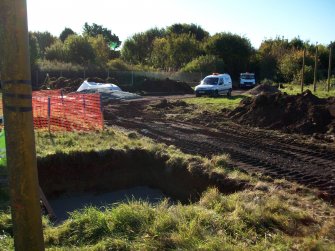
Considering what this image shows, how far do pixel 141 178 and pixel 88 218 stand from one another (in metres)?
5.54

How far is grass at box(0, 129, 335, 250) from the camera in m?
4.41

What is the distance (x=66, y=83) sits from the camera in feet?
125

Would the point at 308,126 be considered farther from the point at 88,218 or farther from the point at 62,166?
the point at 88,218

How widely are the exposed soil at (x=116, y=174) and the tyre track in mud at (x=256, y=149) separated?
4.70 feet

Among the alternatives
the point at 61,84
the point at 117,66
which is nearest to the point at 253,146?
the point at 61,84

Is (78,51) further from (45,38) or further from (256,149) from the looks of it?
(256,149)

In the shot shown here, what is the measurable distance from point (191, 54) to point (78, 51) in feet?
57.4

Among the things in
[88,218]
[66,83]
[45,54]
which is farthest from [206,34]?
[88,218]

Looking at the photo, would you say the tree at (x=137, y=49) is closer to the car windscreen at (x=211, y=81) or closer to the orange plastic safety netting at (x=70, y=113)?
the car windscreen at (x=211, y=81)

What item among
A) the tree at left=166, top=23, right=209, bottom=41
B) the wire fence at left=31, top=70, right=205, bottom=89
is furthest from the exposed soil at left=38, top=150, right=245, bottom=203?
the tree at left=166, top=23, right=209, bottom=41

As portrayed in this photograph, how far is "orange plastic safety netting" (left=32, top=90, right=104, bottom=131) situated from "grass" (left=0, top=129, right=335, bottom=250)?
23.8 feet

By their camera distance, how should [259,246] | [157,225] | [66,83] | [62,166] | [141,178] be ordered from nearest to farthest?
[259,246] < [157,225] < [62,166] < [141,178] < [66,83]

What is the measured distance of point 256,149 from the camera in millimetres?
12250

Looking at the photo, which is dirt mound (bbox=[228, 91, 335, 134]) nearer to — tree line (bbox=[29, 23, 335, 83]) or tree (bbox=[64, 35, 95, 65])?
tree line (bbox=[29, 23, 335, 83])
